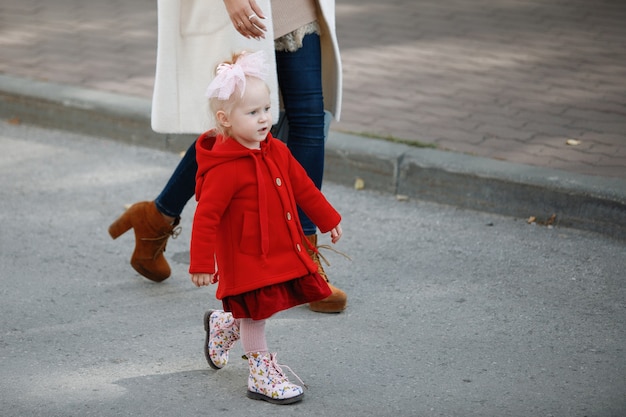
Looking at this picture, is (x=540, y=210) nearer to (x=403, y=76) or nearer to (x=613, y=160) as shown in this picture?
(x=613, y=160)

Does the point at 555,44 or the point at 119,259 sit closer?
the point at 119,259

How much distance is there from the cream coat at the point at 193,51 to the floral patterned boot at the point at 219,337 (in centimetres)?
72

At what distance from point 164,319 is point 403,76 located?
3.24 meters

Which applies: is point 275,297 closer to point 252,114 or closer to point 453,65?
point 252,114

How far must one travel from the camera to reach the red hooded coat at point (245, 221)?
2984 millimetres

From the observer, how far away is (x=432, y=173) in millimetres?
4984

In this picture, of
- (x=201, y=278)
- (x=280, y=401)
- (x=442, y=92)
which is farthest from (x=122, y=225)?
(x=442, y=92)

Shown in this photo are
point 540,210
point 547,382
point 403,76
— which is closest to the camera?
point 547,382

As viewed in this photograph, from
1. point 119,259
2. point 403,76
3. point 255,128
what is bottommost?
point 119,259

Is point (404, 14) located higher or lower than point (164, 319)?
higher

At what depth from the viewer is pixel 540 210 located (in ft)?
15.5

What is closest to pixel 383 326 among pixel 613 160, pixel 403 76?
pixel 613 160

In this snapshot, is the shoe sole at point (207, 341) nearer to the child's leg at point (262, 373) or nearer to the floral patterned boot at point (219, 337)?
the floral patterned boot at point (219, 337)

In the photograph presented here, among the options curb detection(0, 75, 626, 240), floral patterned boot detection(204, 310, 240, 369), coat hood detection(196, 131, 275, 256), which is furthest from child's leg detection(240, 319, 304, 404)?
curb detection(0, 75, 626, 240)
